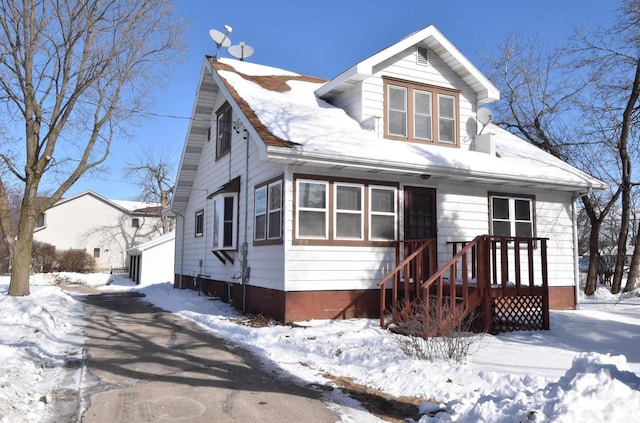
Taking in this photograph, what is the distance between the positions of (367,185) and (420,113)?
3.06m

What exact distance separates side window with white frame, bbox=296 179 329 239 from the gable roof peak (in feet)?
10.8

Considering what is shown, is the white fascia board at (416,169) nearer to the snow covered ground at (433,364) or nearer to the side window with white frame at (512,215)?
the side window with white frame at (512,215)

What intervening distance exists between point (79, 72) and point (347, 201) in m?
10.4

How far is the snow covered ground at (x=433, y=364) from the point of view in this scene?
4148 millimetres

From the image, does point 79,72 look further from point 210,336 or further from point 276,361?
point 276,361

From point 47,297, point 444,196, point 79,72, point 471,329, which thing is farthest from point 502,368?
point 79,72

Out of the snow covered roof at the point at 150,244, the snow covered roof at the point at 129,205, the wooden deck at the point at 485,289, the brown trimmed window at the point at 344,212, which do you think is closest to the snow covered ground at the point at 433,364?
the wooden deck at the point at 485,289

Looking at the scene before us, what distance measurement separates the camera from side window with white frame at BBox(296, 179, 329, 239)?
10633 mm

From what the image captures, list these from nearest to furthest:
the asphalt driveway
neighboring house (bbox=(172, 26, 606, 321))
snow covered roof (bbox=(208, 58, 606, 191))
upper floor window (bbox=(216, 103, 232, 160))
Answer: the asphalt driveway, snow covered roof (bbox=(208, 58, 606, 191)), neighboring house (bbox=(172, 26, 606, 321)), upper floor window (bbox=(216, 103, 232, 160))

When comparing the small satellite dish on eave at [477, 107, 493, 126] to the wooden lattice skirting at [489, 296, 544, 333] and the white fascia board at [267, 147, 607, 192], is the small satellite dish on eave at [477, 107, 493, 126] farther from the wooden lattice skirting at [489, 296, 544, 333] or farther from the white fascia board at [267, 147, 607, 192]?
the wooden lattice skirting at [489, 296, 544, 333]

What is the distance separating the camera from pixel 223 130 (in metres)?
15.3

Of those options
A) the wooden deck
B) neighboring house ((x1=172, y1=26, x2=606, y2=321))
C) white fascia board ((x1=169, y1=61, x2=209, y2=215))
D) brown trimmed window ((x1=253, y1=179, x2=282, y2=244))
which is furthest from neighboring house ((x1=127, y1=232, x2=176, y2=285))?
the wooden deck

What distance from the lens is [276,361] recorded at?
7.40m

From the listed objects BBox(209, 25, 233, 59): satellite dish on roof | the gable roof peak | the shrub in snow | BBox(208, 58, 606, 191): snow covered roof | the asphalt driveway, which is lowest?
the asphalt driveway
